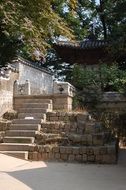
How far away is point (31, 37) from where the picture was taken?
10.0 m

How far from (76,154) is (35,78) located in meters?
8.39

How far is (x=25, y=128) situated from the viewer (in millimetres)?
15711

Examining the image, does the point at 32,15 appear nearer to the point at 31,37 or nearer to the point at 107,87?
Result: the point at 31,37

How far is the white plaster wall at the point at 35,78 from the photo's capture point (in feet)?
65.5

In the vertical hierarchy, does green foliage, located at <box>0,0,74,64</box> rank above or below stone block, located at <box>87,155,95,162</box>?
above

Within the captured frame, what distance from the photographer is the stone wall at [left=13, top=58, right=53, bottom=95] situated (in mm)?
19750

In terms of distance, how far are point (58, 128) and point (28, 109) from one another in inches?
80.0

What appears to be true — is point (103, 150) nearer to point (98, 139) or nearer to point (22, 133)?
point (98, 139)

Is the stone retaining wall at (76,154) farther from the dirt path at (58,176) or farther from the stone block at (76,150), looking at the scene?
the dirt path at (58,176)

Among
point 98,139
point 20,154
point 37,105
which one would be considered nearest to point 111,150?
point 98,139

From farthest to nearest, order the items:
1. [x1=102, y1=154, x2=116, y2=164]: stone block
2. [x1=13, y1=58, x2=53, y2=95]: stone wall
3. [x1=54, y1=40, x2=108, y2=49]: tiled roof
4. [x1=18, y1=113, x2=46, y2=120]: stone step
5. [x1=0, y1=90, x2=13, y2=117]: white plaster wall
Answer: [x1=54, y1=40, x2=108, y2=49]: tiled roof < [x1=13, y1=58, x2=53, y2=95]: stone wall < [x1=0, y1=90, x2=13, y2=117]: white plaster wall < [x1=18, y1=113, x2=46, y2=120]: stone step < [x1=102, y1=154, x2=116, y2=164]: stone block

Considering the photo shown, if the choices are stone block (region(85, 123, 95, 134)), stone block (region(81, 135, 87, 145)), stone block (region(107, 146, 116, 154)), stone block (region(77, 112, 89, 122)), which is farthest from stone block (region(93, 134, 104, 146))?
stone block (region(77, 112, 89, 122))

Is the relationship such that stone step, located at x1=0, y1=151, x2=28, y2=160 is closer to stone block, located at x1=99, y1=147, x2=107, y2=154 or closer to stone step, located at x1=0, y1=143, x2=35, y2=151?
stone step, located at x1=0, y1=143, x2=35, y2=151

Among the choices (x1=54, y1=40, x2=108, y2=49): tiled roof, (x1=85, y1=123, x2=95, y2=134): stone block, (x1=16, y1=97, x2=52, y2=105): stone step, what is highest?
(x1=54, y1=40, x2=108, y2=49): tiled roof
